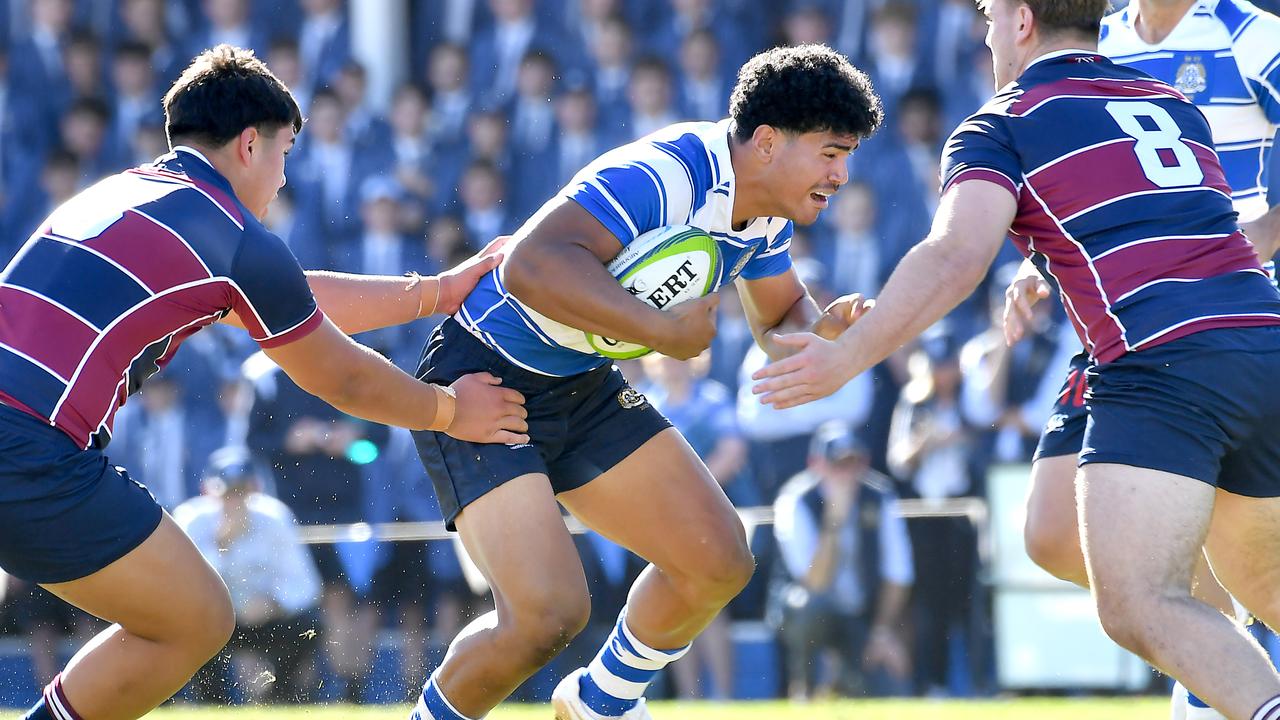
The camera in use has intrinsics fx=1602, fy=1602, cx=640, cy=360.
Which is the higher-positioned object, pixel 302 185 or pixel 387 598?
pixel 302 185

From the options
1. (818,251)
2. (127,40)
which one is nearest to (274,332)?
(818,251)

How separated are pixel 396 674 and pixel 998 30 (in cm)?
534

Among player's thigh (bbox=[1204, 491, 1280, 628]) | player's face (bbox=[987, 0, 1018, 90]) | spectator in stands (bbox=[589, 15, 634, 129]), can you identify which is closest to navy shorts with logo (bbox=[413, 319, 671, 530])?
player's face (bbox=[987, 0, 1018, 90])

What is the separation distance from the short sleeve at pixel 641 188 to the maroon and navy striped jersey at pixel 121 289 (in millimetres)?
912

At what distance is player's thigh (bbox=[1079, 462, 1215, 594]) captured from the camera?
3895mm

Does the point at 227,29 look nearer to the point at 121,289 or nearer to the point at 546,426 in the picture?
the point at 546,426

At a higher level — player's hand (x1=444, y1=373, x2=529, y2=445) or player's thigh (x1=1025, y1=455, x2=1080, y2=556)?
player's hand (x1=444, y1=373, x2=529, y2=445)

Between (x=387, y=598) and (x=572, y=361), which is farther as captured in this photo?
(x=387, y=598)

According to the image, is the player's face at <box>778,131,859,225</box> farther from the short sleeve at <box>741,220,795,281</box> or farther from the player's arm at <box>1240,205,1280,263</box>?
the player's arm at <box>1240,205,1280,263</box>

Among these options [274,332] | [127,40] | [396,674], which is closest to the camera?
[274,332]

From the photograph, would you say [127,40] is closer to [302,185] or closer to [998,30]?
[302,185]

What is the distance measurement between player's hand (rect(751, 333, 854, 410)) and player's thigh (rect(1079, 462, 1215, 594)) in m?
0.72

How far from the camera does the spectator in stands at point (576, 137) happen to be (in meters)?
11.7

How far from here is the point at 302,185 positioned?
467 inches
